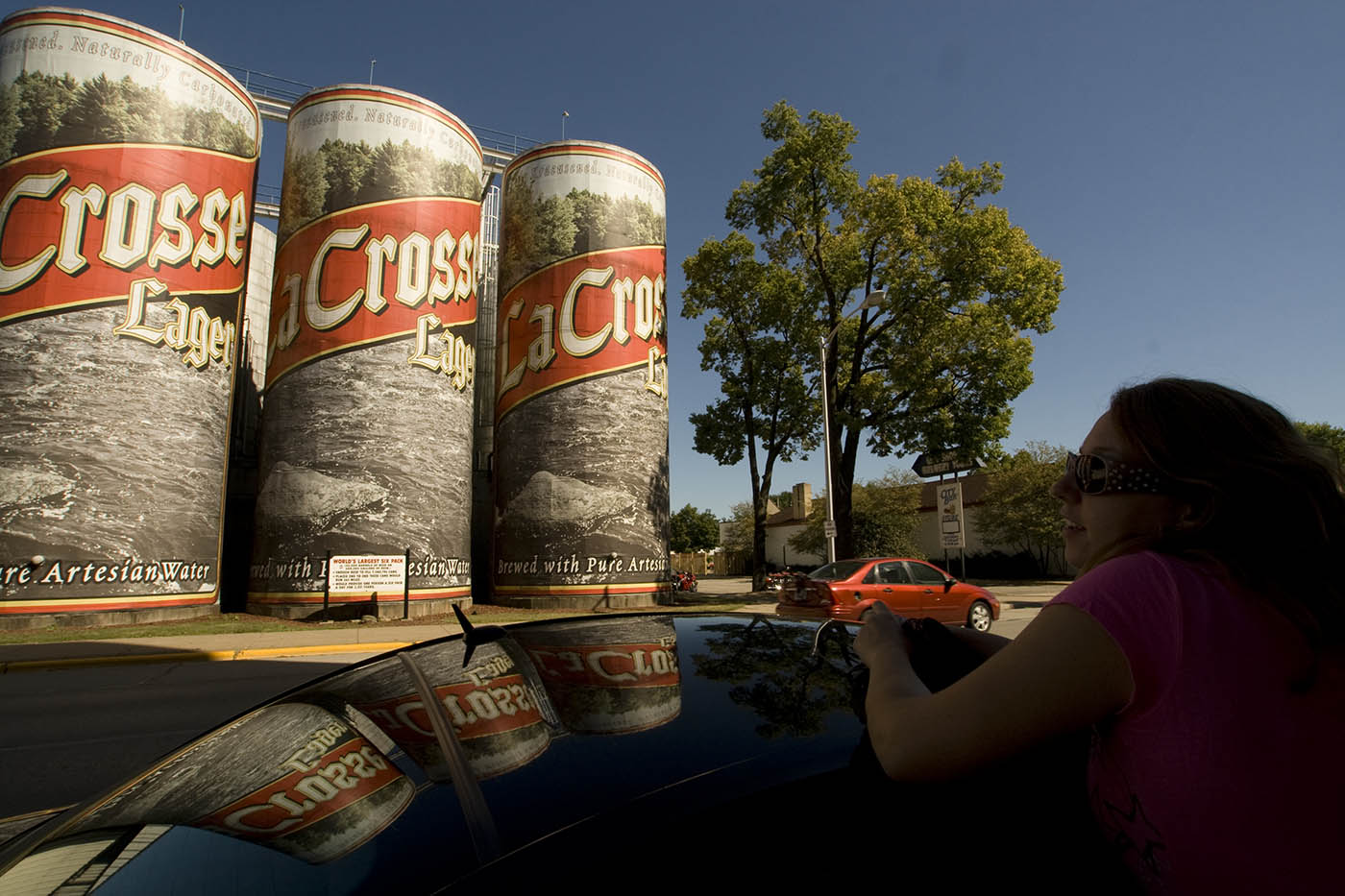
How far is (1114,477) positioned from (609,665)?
4.40ft

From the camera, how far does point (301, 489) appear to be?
17656 millimetres

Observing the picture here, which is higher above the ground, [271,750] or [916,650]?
[916,650]

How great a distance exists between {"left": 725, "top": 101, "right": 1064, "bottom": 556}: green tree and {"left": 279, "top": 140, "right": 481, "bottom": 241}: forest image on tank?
448 inches

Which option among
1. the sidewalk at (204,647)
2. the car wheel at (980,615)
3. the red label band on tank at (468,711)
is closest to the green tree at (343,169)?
the sidewalk at (204,647)

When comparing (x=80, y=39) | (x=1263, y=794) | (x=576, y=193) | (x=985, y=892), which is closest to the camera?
(x=1263, y=794)

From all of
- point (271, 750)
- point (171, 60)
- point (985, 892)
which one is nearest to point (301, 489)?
point (171, 60)

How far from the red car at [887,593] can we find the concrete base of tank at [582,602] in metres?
7.42

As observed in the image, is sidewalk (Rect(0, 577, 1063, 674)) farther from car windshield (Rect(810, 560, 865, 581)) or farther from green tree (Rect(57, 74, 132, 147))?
green tree (Rect(57, 74, 132, 147))

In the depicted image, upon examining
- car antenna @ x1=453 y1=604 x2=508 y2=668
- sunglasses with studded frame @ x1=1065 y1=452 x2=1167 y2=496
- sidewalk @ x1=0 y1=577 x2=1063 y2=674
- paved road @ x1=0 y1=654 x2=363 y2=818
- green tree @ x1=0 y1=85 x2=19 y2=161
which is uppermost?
green tree @ x1=0 y1=85 x2=19 y2=161

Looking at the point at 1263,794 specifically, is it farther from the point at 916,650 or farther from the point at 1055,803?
the point at 916,650

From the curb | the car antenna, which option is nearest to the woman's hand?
the car antenna

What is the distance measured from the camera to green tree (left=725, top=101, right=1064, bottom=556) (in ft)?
70.6

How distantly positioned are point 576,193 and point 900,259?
10389 millimetres

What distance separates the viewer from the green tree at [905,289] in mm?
21516
